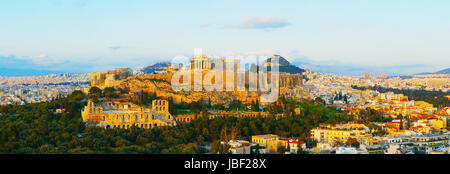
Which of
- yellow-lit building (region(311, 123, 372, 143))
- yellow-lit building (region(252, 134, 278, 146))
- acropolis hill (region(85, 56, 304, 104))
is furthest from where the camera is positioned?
acropolis hill (region(85, 56, 304, 104))

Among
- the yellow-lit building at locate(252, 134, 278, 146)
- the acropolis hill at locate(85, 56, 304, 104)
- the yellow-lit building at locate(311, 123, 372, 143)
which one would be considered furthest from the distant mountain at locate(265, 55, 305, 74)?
the yellow-lit building at locate(252, 134, 278, 146)

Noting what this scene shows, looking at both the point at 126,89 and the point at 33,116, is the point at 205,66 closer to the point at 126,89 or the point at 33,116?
the point at 126,89

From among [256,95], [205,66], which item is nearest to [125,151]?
[256,95]

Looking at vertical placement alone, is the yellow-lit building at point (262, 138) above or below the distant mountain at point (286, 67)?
below

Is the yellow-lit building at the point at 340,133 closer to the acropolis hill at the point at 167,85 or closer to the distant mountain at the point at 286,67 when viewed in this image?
the acropolis hill at the point at 167,85

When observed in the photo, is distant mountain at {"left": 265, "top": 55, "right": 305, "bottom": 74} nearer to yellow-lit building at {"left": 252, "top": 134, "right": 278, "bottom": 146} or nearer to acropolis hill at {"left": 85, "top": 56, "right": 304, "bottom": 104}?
acropolis hill at {"left": 85, "top": 56, "right": 304, "bottom": 104}

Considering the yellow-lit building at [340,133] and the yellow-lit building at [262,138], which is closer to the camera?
the yellow-lit building at [262,138]

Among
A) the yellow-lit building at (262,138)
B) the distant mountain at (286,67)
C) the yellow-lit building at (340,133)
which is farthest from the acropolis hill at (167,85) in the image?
the distant mountain at (286,67)
